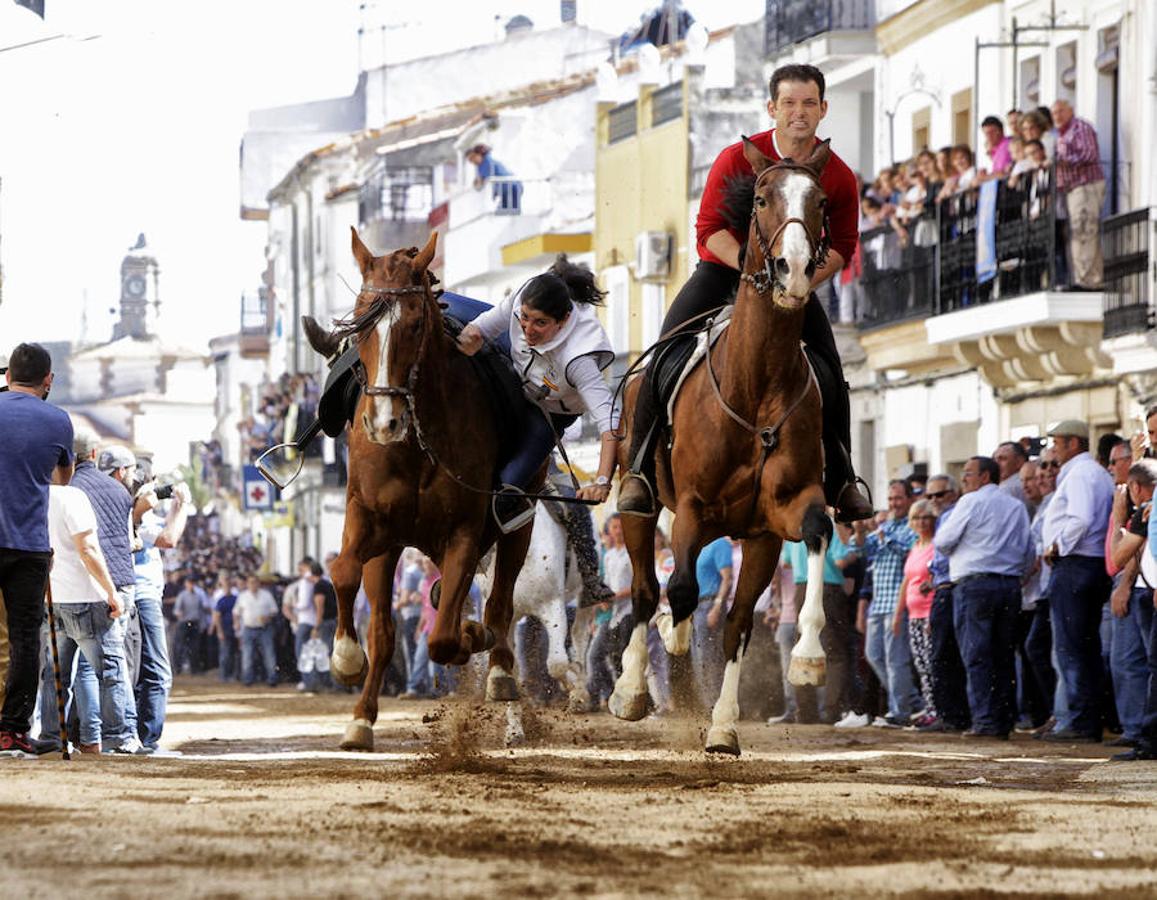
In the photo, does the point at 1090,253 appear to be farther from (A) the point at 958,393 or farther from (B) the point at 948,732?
(B) the point at 948,732

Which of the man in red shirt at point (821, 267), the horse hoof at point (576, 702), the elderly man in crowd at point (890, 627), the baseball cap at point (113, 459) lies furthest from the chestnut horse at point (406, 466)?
the elderly man in crowd at point (890, 627)

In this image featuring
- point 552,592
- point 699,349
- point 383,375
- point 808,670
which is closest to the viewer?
point 808,670

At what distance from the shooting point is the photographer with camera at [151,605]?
→ 1756 cm

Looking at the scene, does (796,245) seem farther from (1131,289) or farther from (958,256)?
(958,256)

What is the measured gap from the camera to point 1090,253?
27688 millimetres

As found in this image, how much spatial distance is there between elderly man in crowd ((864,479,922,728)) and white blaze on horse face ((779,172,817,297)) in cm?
939

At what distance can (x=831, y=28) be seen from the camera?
122 feet

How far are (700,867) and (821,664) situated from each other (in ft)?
13.3

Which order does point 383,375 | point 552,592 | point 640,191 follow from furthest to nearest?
point 640,191
point 552,592
point 383,375

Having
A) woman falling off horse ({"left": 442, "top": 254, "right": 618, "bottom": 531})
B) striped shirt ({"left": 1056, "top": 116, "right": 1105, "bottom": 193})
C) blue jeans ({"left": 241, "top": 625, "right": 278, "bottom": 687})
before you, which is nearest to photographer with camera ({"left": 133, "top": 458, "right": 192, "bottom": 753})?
woman falling off horse ({"left": 442, "top": 254, "right": 618, "bottom": 531})

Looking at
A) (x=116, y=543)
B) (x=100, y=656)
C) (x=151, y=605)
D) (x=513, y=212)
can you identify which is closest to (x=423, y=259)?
(x=100, y=656)

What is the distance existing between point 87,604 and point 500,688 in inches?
110

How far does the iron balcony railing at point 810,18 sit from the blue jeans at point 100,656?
2254 centimetres

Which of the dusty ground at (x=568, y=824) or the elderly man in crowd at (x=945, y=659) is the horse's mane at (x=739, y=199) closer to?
the dusty ground at (x=568, y=824)
